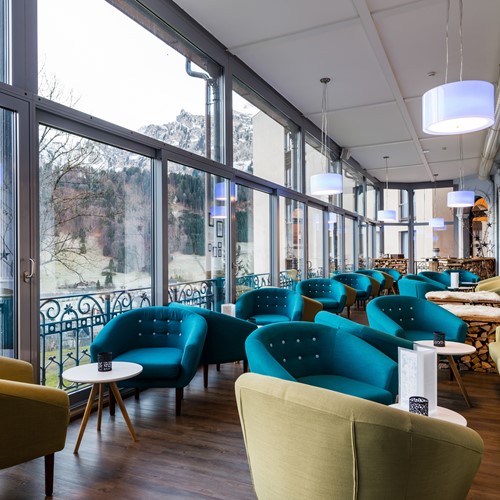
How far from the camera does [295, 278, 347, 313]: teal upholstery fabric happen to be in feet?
22.3

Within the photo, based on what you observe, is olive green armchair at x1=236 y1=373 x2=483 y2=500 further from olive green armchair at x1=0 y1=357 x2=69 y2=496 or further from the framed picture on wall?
the framed picture on wall

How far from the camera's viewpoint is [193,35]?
482 centimetres

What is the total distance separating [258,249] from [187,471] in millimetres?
4436

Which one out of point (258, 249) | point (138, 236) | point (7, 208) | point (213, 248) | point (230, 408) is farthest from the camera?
point (258, 249)

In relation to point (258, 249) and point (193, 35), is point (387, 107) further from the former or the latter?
point (193, 35)

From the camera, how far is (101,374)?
2.84 metres

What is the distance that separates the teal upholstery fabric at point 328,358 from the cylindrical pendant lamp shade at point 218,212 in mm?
2729

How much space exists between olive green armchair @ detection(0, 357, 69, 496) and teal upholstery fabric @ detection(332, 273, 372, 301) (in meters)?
6.71

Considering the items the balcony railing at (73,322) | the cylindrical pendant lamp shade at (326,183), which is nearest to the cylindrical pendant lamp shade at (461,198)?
the cylindrical pendant lamp shade at (326,183)

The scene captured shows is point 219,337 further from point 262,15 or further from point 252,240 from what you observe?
point 262,15

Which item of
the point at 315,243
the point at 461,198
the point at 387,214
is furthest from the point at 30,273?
the point at 387,214

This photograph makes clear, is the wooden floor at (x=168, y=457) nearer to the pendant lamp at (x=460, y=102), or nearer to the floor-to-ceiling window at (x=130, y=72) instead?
the pendant lamp at (x=460, y=102)

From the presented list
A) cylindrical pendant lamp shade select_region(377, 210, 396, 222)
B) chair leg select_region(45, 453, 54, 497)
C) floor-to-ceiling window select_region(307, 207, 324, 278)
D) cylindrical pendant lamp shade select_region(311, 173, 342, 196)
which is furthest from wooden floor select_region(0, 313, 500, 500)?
cylindrical pendant lamp shade select_region(377, 210, 396, 222)

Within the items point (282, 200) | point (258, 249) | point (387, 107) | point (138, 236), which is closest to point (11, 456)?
point (138, 236)
